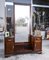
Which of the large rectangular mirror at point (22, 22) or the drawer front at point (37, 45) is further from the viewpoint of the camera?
the large rectangular mirror at point (22, 22)

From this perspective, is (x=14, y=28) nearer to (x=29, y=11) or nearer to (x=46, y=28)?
(x=29, y=11)

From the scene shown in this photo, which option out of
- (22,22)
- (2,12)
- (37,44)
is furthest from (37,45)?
(2,12)

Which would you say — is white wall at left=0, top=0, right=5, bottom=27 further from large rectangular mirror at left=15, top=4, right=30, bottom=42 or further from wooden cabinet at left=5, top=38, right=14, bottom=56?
wooden cabinet at left=5, top=38, right=14, bottom=56

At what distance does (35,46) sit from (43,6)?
3338 mm

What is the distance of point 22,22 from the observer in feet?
24.5

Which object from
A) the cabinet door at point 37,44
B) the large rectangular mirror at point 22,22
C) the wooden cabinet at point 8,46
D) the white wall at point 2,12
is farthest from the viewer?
the white wall at point 2,12

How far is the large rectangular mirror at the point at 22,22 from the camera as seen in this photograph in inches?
282

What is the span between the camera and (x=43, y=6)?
8688 millimetres

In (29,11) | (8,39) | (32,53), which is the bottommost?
(32,53)

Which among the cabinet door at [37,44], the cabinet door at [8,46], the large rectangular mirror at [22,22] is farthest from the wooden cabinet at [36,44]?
the cabinet door at [8,46]

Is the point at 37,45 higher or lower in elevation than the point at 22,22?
lower

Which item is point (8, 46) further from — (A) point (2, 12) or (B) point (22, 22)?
(A) point (2, 12)

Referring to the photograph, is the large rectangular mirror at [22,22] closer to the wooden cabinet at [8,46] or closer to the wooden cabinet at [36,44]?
the wooden cabinet at [36,44]

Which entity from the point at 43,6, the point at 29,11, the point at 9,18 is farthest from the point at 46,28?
the point at 9,18
